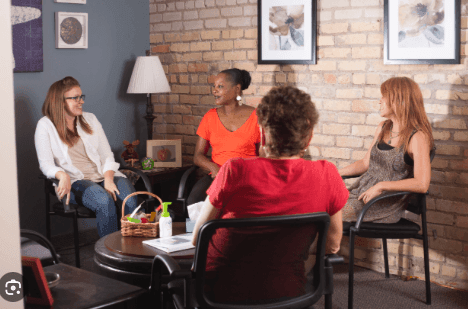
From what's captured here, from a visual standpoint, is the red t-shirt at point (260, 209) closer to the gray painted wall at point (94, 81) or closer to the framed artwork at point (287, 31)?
the framed artwork at point (287, 31)

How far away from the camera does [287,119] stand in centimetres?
169

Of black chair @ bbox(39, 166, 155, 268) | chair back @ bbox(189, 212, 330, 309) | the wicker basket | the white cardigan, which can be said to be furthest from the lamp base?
chair back @ bbox(189, 212, 330, 309)

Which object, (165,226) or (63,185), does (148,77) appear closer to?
(63,185)

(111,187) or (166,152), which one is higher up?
(166,152)

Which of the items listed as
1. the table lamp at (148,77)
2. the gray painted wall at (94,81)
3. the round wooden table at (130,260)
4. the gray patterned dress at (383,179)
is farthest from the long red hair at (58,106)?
the gray patterned dress at (383,179)

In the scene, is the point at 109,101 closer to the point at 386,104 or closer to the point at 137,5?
the point at 137,5

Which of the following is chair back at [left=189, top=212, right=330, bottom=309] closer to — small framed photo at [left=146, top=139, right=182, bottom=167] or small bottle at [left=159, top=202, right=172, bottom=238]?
small bottle at [left=159, top=202, right=172, bottom=238]

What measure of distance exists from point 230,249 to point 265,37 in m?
2.52

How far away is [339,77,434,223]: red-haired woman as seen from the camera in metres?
2.84

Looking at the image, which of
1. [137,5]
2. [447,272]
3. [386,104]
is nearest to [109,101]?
[137,5]

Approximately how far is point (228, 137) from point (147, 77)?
3.09 ft

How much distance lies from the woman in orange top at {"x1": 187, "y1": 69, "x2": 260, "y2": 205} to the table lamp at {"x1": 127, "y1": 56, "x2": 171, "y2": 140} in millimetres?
606

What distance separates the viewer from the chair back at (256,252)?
1570 mm

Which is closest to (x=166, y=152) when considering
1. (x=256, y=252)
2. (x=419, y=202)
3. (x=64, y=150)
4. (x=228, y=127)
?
(x=228, y=127)
